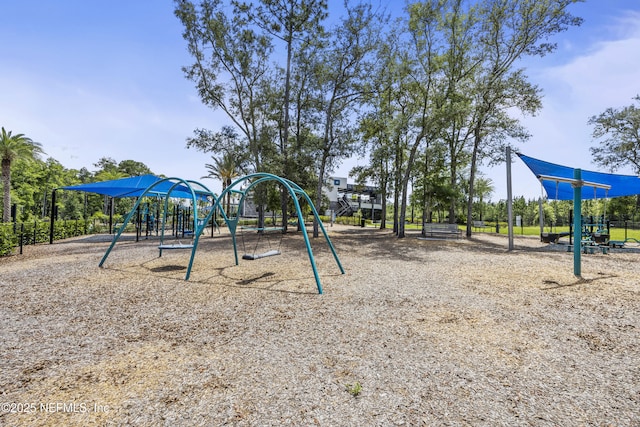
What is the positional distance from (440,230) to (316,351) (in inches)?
614

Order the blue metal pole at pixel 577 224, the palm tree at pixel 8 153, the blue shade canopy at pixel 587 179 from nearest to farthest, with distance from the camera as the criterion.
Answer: the blue metal pole at pixel 577 224 → the blue shade canopy at pixel 587 179 → the palm tree at pixel 8 153

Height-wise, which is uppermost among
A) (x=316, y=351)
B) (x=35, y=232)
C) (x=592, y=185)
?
(x=592, y=185)

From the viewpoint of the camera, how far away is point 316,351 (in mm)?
3326

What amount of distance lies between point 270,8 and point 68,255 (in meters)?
15.1

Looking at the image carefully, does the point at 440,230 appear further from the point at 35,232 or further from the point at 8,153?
the point at 8,153

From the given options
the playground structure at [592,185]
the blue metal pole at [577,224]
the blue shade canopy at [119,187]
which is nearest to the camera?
the blue metal pole at [577,224]

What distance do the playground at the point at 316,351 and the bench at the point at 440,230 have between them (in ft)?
34.0

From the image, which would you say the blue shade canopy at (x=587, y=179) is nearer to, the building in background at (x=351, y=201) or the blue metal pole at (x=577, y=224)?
the blue metal pole at (x=577, y=224)

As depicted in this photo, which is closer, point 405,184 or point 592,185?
point 592,185

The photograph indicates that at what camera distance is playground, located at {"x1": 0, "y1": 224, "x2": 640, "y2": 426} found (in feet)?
7.59

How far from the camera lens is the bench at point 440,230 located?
17.0 metres

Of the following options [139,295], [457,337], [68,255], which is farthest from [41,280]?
[457,337]

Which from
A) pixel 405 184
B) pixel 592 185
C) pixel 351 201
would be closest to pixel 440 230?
pixel 405 184

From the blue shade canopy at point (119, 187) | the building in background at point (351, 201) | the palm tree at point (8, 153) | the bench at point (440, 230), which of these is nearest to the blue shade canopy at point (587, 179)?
the bench at point (440, 230)
